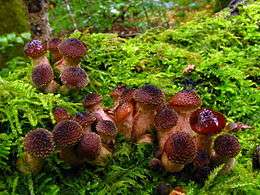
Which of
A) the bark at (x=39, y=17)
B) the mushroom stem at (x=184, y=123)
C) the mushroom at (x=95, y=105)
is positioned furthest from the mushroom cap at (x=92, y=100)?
the bark at (x=39, y=17)

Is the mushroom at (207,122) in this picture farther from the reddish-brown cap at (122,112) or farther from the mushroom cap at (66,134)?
the mushroom cap at (66,134)

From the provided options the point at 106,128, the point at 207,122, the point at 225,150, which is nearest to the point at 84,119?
the point at 106,128

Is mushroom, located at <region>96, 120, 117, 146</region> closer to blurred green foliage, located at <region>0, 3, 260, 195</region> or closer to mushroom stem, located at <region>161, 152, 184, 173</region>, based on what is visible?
blurred green foliage, located at <region>0, 3, 260, 195</region>

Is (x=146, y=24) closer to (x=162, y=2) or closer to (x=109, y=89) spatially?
(x=162, y=2)

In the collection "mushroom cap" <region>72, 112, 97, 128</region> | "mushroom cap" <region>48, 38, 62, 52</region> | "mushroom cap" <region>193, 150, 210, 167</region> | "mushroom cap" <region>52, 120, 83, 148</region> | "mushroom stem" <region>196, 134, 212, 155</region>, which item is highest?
"mushroom cap" <region>48, 38, 62, 52</region>

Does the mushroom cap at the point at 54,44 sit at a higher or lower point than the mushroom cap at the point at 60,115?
higher

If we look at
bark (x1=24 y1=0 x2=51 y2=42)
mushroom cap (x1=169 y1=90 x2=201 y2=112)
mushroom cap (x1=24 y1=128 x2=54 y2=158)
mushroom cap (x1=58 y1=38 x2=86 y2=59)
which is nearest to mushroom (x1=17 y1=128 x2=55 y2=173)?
mushroom cap (x1=24 y1=128 x2=54 y2=158)
